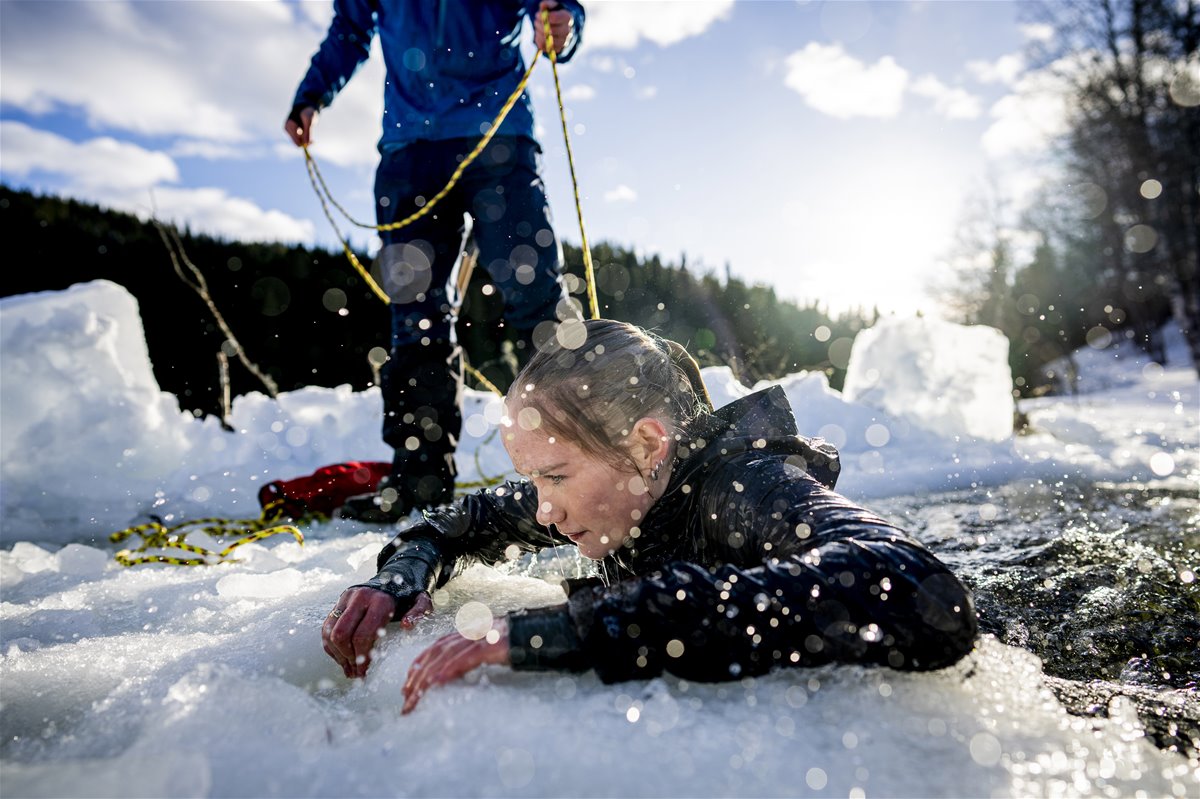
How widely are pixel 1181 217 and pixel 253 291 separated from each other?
55.2 ft

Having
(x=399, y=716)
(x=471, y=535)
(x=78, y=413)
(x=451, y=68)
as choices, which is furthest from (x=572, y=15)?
(x=78, y=413)

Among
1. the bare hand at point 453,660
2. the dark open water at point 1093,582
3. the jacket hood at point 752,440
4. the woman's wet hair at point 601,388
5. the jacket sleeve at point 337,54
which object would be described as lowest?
the dark open water at point 1093,582

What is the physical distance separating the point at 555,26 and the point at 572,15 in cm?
7

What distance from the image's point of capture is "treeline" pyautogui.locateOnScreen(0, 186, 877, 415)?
21.7 feet

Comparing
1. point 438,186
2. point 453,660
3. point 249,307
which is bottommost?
point 453,660

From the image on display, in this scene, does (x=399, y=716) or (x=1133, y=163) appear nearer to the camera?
(x=399, y=716)

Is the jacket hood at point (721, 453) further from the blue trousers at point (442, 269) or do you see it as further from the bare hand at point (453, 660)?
the blue trousers at point (442, 269)

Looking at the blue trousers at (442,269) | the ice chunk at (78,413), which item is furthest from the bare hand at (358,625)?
the ice chunk at (78,413)

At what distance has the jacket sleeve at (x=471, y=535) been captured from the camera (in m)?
1.55

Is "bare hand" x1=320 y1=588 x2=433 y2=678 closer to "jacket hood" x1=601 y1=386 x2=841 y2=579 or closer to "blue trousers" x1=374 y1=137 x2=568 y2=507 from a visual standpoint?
"jacket hood" x1=601 y1=386 x2=841 y2=579

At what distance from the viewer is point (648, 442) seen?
4.36 feet

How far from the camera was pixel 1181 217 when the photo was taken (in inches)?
542

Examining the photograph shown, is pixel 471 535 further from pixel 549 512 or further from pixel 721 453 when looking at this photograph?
pixel 721 453

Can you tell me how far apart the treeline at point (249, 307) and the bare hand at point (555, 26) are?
340 cm
